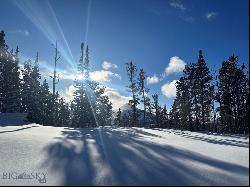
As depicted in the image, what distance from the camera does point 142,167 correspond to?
18.3 feet

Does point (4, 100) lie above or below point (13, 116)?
above

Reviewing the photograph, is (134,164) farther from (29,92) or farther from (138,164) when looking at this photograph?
(29,92)

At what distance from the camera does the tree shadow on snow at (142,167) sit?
459 cm

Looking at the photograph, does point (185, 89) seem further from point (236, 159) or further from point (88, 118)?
point (236, 159)

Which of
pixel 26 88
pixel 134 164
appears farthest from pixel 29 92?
pixel 134 164

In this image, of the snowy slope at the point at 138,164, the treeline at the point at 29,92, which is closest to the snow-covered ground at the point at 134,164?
the snowy slope at the point at 138,164

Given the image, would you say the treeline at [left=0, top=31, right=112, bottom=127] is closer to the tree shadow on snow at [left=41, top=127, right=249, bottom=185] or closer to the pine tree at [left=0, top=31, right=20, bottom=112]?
the pine tree at [left=0, top=31, right=20, bottom=112]

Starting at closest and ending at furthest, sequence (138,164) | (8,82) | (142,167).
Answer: (142,167)
(138,164)
(8,82)

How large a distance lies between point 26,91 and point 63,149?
4994cm

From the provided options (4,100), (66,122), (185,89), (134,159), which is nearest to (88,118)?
(4,100)

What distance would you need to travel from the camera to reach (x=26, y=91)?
2159 inches

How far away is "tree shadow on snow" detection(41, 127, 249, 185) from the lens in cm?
459

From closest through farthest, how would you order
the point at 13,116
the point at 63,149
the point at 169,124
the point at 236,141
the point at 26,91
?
1. the point at 236,141
2. the point at 63,149
3. the point at 13,116
4. the point at 26,91
5. the point at 169,124

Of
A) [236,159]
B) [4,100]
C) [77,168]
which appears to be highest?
[4,100]
